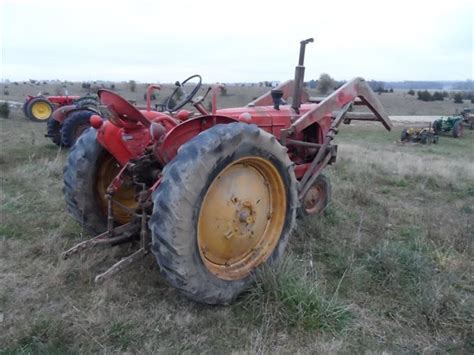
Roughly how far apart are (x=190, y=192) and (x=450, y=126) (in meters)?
20.3

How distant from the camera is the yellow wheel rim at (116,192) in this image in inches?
154

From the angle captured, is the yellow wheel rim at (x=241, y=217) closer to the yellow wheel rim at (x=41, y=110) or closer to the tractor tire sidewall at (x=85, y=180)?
the tractor tire sidewall at (x=85, y=180)

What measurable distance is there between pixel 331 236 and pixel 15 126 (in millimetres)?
12948

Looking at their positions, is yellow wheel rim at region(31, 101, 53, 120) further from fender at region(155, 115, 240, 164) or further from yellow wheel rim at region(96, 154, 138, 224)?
fender at region(155, 115, 240, 164)

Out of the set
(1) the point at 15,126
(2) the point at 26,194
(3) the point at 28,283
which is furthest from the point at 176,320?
(1) the point at 15,126

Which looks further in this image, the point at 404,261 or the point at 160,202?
the point at 404,261

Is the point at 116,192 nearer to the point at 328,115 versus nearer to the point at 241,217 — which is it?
the point at 241,217

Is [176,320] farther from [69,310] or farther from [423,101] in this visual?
[423,101]

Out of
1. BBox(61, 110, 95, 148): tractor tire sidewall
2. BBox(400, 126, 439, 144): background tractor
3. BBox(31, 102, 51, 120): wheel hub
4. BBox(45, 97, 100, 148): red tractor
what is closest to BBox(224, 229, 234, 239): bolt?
BBox(45, 97, 100, 148): red tractor

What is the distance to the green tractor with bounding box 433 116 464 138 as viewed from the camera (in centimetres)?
1980

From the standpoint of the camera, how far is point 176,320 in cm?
306

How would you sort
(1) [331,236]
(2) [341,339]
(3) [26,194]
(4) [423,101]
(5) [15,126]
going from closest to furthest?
1. (2) [341,339]
2. (1) [331,236]
3. (3) [26,194]
4. (5) [15,126]
5. (4) [423,101]

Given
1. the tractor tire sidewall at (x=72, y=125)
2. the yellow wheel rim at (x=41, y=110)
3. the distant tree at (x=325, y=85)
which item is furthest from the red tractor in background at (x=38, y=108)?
the distant tree at (x=325, y=85)

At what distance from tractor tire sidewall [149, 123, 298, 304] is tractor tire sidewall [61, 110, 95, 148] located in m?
7.28
